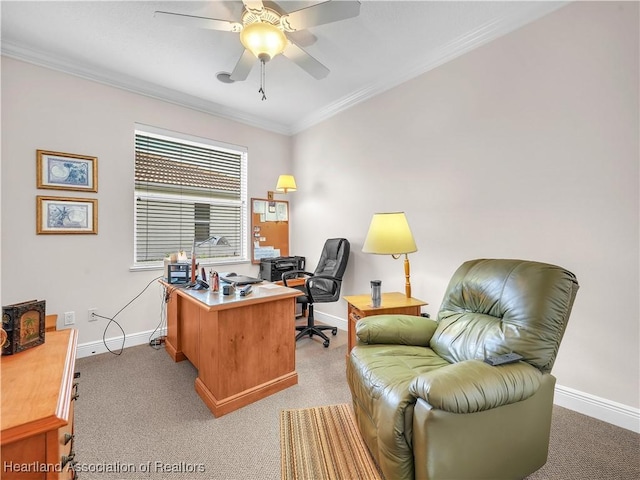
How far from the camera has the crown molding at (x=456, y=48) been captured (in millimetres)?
2061

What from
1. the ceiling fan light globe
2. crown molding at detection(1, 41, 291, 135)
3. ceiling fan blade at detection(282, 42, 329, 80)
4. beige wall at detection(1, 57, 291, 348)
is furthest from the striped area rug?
crown molding at detection(1, 41, 291, 135)

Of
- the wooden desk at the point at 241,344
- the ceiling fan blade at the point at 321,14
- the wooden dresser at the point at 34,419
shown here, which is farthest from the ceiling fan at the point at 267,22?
the wooden dresser at the point at 34,419

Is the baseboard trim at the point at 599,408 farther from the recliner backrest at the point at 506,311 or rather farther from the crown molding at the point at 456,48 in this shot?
the crown molding at the point at 456,48

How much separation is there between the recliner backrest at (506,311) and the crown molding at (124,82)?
10.8 ft

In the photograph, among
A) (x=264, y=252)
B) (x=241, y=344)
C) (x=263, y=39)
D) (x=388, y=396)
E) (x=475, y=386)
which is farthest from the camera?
(x=264, y=252)

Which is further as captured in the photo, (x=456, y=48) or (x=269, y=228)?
(x=269, y=228)

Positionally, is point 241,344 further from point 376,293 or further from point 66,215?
point 66,215

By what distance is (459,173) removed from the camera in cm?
251

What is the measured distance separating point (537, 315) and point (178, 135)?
3.66 m

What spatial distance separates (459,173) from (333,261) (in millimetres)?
1635

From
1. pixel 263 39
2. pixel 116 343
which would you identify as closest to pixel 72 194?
pixel 116 343

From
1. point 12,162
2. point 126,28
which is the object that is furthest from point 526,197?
point 12,162

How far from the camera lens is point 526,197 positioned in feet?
7.00

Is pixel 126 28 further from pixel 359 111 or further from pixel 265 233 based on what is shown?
pixel 265 233
